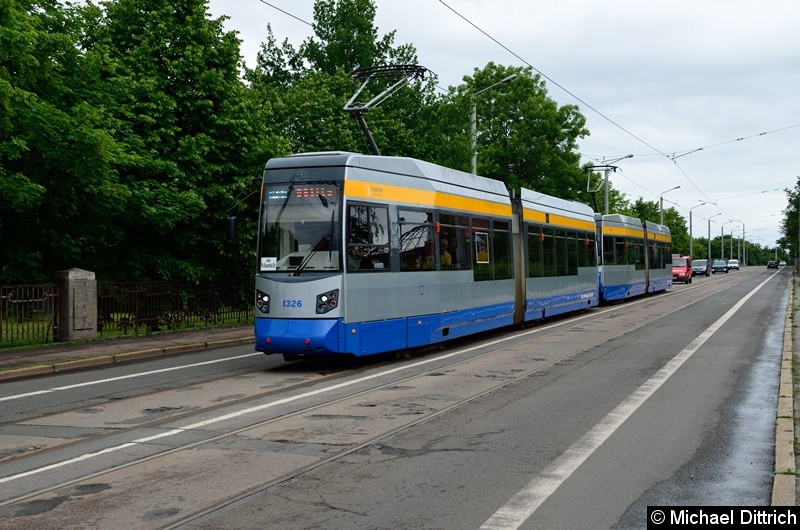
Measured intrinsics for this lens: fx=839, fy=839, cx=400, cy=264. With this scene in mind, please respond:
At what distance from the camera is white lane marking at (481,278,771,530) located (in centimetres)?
567

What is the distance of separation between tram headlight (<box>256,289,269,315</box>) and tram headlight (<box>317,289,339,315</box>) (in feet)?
3.17

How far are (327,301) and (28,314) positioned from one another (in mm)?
9313

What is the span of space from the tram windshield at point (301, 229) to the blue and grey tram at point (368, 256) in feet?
0.05

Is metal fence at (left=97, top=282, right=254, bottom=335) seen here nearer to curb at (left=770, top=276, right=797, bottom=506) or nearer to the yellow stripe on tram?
the yellow stripe on tram

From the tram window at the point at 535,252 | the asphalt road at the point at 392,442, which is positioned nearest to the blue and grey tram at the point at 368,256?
the asphalt road at the point at 392,442

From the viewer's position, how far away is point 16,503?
6219 mm

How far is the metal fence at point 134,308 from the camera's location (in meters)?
18.7

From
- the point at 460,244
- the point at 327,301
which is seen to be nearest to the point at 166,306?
the point at 460,244

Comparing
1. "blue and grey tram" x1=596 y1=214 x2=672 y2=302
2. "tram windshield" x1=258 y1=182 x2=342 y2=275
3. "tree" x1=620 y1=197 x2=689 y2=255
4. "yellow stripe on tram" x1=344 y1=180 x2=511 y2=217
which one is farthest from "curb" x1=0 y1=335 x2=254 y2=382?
"tree" x1=620 y1=197 x2=689 y2=255

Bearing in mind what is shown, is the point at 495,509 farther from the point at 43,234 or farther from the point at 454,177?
the point at 43,234

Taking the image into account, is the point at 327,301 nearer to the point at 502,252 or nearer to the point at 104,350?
the point at 104,350

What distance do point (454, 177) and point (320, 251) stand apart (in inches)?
196

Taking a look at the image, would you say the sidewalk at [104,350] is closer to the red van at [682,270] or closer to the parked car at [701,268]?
the red van at [682,270]

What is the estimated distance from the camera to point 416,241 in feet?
50.3
